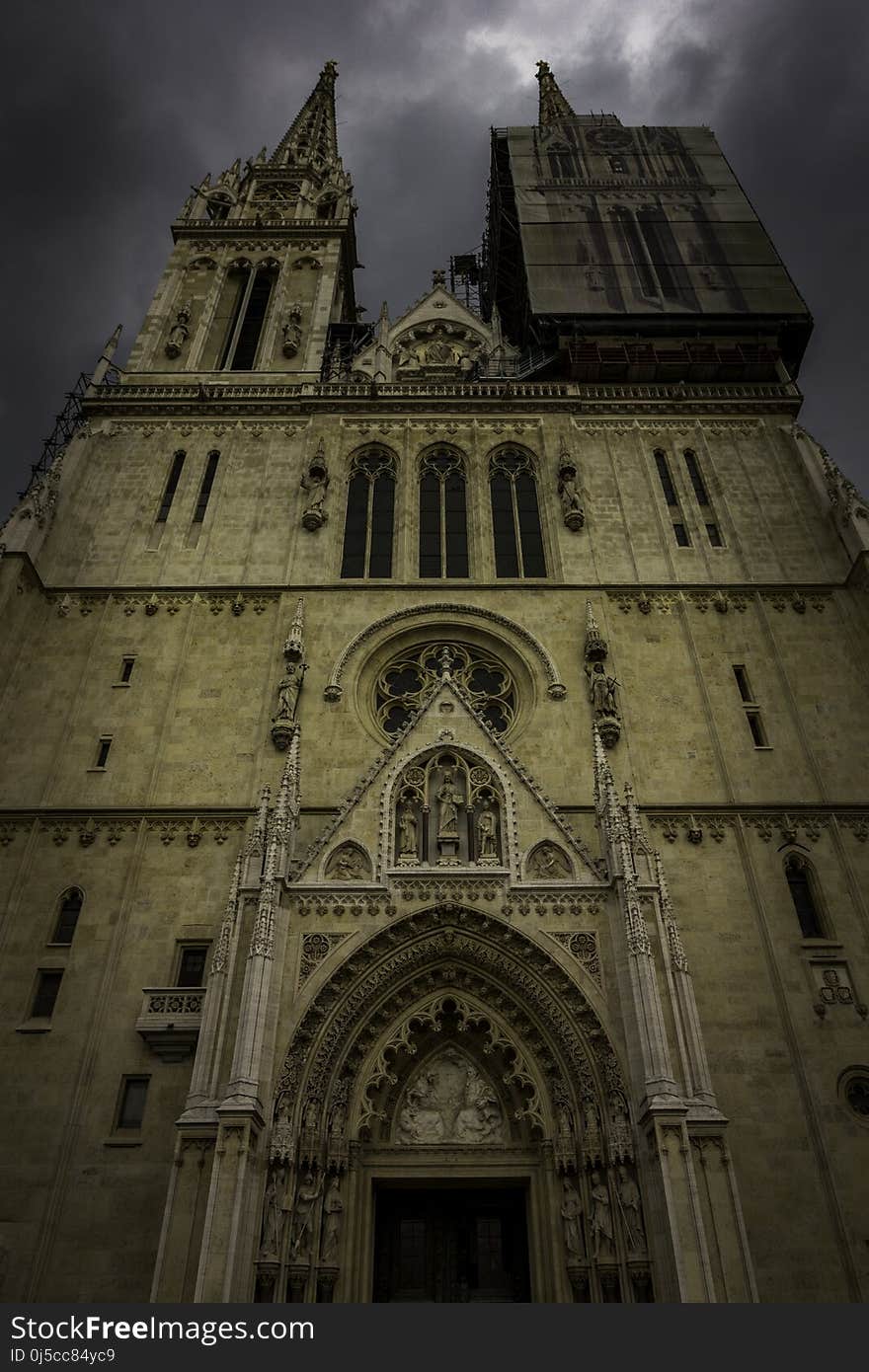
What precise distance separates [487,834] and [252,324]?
1834 cm

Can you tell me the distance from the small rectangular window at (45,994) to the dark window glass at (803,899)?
11.0 meters

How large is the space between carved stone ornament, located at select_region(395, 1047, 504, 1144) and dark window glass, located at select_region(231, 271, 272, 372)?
59.0 feet

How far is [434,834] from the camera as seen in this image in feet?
45.2

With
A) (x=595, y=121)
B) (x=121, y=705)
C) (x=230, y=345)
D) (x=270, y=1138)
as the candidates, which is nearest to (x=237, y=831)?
(x=121, y=705)

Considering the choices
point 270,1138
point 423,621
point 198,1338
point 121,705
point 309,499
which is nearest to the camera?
point 198,1338

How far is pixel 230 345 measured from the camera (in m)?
24.8

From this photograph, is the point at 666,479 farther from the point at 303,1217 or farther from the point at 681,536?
the point at 303,1217

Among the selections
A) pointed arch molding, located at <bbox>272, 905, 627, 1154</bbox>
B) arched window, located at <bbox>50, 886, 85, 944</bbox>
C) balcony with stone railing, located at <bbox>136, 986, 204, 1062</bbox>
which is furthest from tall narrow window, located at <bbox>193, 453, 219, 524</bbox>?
pointed arch molding, located at <bbox>272, 905, 627, 1154</bbox>

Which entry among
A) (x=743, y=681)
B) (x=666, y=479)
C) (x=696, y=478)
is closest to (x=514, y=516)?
(x=666, y=479)

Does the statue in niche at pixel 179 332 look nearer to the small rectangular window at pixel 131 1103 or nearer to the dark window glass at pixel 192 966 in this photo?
the dark window glass at pixel 192 966

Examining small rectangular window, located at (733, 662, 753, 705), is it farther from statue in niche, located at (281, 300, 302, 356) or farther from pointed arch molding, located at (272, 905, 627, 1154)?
statue in niche, located at (281, 300, 302, 356)

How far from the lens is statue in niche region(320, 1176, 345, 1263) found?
432 inches

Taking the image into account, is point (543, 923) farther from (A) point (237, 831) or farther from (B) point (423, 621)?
(B) point (423, 621)

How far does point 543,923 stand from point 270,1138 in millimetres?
4355
